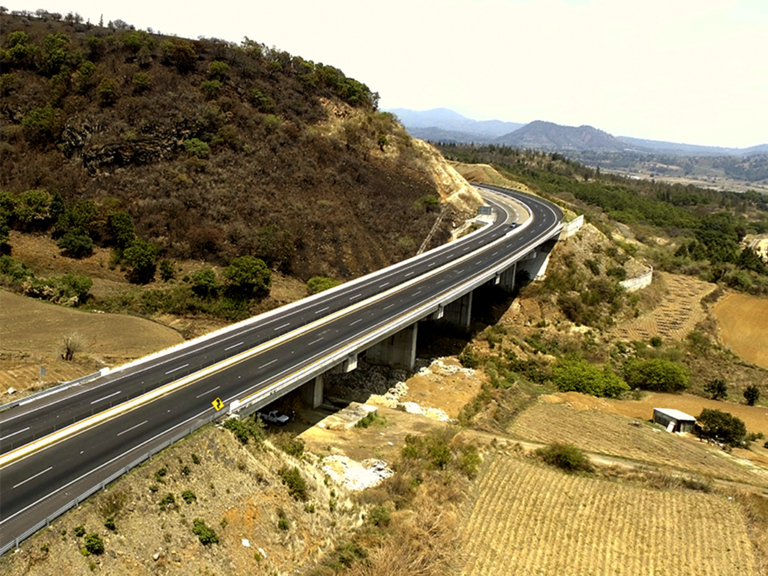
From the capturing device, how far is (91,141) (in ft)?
235

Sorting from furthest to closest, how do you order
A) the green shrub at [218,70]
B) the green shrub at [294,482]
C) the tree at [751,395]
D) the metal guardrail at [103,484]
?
the green shrub at [218,70]
the tree at [751,395]
the green shrub at [294,482]
the metal guardrail at [103,484]

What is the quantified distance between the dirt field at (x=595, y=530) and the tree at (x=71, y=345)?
28208 millimetres

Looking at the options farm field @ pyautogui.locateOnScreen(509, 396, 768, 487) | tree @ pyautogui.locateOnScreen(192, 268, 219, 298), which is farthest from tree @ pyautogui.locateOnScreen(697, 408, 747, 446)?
tree @ pyautogui.locateOnScreen(192, 268, 219, 298)

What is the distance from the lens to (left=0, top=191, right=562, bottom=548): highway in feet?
81.3

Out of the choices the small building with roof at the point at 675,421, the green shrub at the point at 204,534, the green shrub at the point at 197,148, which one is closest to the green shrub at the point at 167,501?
the green shrub at the point at 204,534

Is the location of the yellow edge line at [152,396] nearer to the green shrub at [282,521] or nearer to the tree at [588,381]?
the green shrub at [282,521]

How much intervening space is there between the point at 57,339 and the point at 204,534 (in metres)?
26.3

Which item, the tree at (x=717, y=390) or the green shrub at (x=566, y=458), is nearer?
the green shrub at (x=566, y=458)

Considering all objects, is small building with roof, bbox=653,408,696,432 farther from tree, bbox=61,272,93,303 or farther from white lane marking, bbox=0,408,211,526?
tree, bbox=61,272,93,303

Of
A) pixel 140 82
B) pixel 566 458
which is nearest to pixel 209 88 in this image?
pixel 140 82

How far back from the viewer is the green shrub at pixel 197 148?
74162mm

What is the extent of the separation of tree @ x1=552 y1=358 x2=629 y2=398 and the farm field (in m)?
6.18

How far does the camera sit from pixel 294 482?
29.4 m

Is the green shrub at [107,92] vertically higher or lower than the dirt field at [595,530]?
higher
